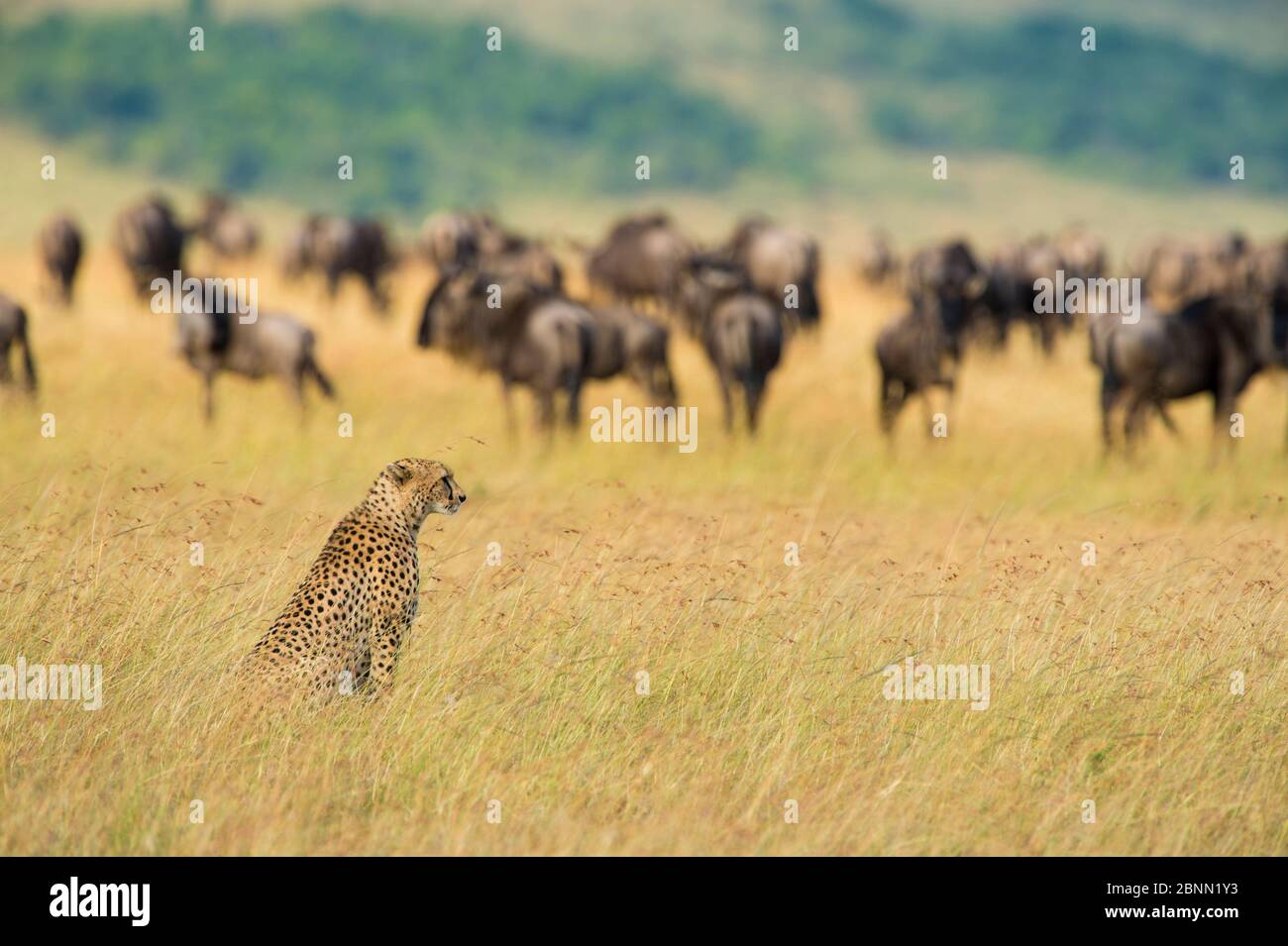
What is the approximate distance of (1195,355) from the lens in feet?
56.7

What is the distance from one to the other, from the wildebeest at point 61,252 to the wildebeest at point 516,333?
12020 millimetres

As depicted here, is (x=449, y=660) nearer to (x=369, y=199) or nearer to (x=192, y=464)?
(x=192, y=464)

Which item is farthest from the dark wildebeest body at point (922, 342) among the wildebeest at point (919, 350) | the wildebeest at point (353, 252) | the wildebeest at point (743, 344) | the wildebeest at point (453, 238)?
the wildebeest at point (353, 252)

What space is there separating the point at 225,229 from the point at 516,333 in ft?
115

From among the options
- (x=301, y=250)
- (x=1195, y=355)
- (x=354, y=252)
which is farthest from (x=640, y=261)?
(x=301, y=250)

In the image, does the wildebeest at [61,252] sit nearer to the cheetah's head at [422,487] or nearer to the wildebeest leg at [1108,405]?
the wildebeest leg at [1108,405]

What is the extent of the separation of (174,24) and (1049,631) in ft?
593

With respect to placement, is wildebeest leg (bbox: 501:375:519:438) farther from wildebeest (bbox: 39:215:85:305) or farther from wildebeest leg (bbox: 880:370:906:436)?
wildebeest (bbox: 39:215:85:305)

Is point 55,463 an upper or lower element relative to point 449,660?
upper

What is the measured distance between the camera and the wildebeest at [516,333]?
17.5 meters

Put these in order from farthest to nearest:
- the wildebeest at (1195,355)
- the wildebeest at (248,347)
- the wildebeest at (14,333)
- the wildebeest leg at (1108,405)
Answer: the wildebeest at (248,347), the wildebeest leg at (1108,405), the wildebeest at (1195,355), the wildebeest at (14,333)

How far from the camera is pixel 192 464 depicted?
45.6ft

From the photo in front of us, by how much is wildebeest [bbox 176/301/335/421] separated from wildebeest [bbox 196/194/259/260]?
2986 cm

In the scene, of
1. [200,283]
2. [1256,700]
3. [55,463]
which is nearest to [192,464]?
[55,463]
